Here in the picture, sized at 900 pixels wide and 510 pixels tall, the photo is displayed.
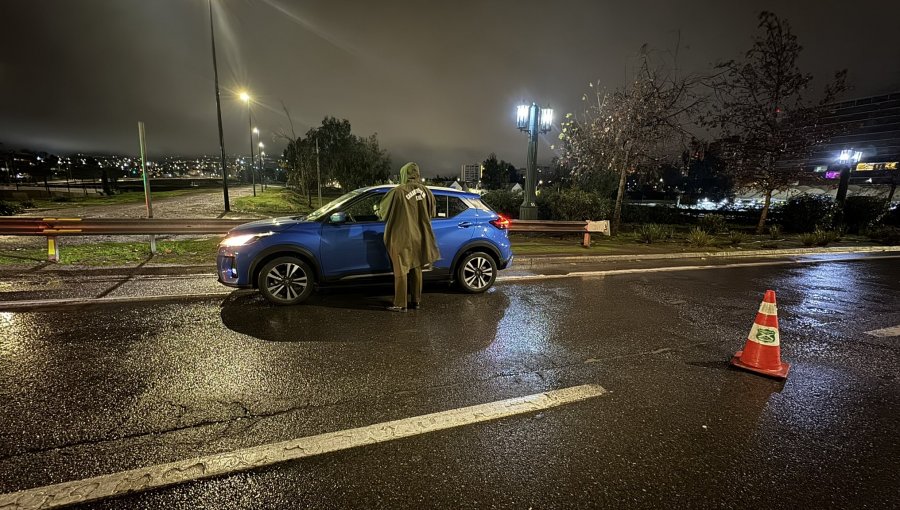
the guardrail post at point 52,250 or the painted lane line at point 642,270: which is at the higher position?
the guardrail post at point 52,250

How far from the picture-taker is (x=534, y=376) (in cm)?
373

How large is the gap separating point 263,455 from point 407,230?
3368 mm

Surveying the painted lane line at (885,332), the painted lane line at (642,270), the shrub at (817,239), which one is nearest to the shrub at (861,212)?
the shrub at (817,239)

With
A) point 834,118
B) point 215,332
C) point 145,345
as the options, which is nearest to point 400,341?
point 215,332

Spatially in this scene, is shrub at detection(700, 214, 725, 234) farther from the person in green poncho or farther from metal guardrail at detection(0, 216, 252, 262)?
metal guardrail at detection(0, 216, 252, 262)

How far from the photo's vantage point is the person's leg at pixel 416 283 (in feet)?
18.7

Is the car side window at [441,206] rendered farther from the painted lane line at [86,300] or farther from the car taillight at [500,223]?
the painted lane line at [86,300]

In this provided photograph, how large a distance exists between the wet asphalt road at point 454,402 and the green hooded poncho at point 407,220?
2.69 feet

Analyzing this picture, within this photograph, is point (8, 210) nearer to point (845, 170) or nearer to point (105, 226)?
point (105, 226)

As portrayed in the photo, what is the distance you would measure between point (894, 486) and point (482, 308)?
13.5 feet

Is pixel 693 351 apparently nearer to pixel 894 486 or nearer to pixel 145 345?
pixel 894 486

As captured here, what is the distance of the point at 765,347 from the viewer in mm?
4020

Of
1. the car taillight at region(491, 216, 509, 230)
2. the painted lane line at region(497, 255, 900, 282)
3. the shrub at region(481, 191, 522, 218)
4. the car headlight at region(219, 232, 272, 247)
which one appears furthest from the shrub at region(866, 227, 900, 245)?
the car headlight at region(219, 232, 272, 247)

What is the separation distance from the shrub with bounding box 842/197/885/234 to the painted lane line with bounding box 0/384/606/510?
2724cm
